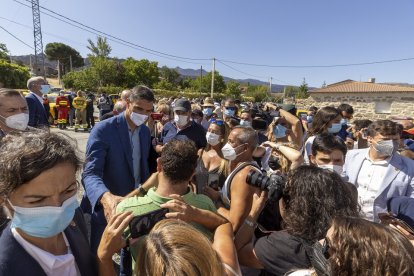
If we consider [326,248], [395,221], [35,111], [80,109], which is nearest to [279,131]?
[395,221]

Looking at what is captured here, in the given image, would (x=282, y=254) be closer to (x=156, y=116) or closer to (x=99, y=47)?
(x=156, y=116)

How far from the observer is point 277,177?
1.86 meters

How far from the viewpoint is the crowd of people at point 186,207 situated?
1.09 metres

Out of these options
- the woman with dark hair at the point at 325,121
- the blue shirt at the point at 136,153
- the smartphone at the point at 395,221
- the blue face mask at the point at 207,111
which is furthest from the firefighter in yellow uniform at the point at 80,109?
the smartphone at the point at 395,221

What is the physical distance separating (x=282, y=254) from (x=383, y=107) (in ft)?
70.6

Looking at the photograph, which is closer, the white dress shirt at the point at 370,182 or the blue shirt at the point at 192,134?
the white dress shirt at the point at 370,182

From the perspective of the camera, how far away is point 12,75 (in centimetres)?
2797

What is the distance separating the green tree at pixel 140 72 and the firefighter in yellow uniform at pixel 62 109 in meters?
28.1

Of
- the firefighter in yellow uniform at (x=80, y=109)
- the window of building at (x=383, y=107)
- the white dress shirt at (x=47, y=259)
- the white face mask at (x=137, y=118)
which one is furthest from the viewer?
the window of building at (x=383, y=107)

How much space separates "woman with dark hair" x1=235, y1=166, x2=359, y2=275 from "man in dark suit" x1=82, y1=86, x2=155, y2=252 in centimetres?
124

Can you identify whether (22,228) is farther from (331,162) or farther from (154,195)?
(331,162)

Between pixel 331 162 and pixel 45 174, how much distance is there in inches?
95.0

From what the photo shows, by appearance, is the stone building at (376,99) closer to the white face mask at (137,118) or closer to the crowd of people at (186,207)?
the crowd of people at (186,207)

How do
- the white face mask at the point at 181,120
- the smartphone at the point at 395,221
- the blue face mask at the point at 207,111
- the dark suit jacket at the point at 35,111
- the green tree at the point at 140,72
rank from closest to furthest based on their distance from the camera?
the smartphone at the point at 395,221 < the dark suit jacket at the point at 35,111 < the white face mask at the point at 181,120 < the blue face mask at the point at 207,111 < the green tree at the point at 140,72
